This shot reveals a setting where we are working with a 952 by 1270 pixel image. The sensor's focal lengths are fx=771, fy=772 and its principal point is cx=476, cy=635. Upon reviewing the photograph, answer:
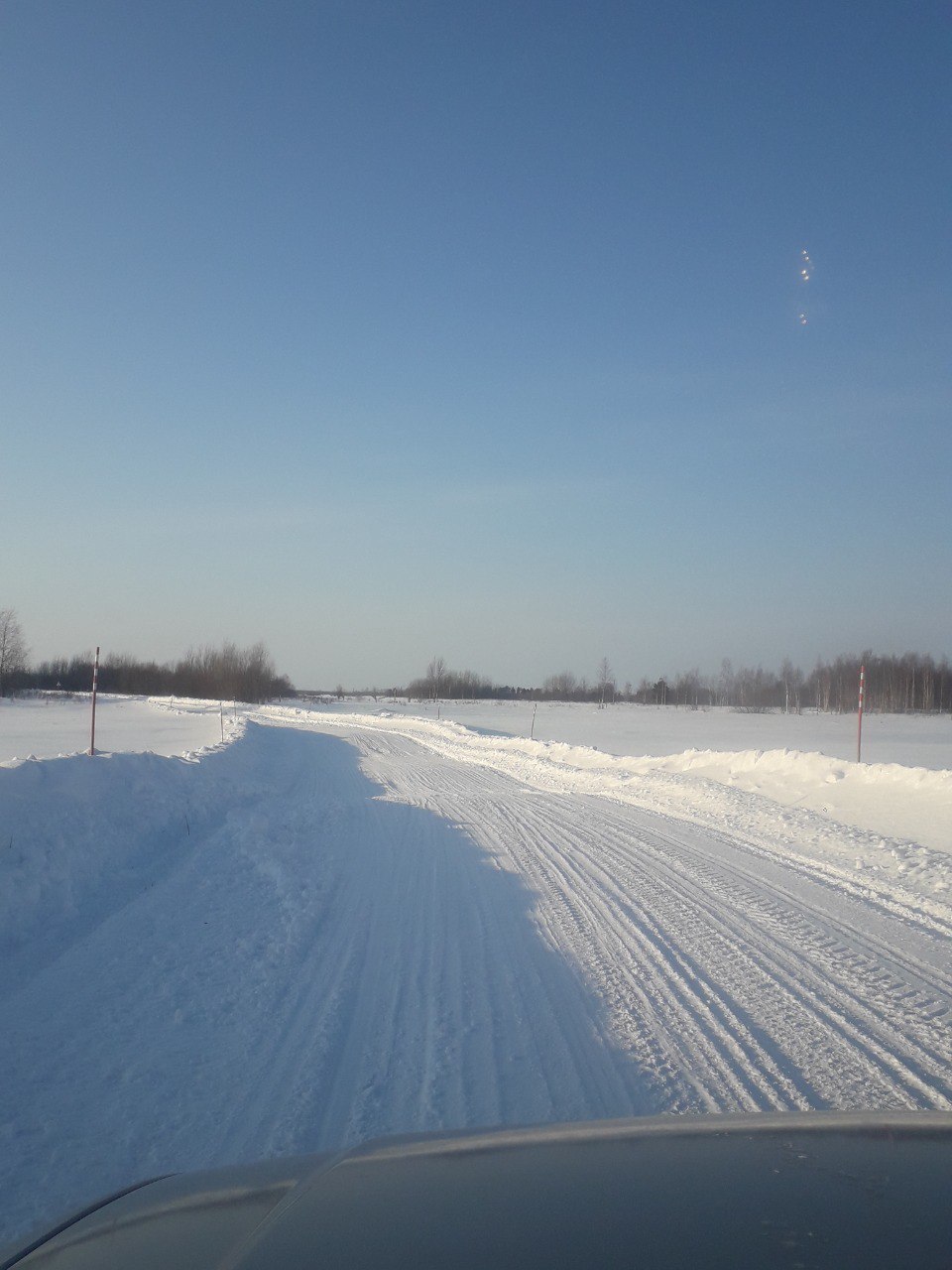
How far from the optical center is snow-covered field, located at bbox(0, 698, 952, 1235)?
374 cm

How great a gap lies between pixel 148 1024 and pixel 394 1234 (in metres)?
3.38

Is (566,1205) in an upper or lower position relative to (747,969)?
upper

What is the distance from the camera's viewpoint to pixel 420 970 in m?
5.68

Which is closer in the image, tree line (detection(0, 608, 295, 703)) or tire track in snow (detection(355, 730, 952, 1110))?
tire track in snow (detection(355, 730, 952, 1110))

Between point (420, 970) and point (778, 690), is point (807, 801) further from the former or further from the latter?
point (778, 690)

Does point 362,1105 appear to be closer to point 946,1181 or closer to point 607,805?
point 946,1181

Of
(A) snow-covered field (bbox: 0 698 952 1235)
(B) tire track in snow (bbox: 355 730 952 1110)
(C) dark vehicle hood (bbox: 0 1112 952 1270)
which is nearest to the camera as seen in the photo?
(C) dark vehicle hood (bbox: 0 1112 952 1270)

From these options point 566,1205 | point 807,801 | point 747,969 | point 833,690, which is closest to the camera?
point 566,1205

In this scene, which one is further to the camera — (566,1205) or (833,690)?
(833,690)

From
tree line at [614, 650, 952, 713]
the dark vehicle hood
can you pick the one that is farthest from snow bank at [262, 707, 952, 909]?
tree line at [614, 650, 952, 713]

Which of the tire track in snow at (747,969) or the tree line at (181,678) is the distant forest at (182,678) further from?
the tire track in snow at (747,969)

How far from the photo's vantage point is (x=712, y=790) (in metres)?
15.3

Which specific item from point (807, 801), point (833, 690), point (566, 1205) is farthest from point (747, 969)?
point (833, 690)

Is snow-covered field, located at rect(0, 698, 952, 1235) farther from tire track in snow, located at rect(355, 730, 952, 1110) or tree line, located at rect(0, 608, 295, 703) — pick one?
tree line, located at rect(0, 608, 295, 703)
